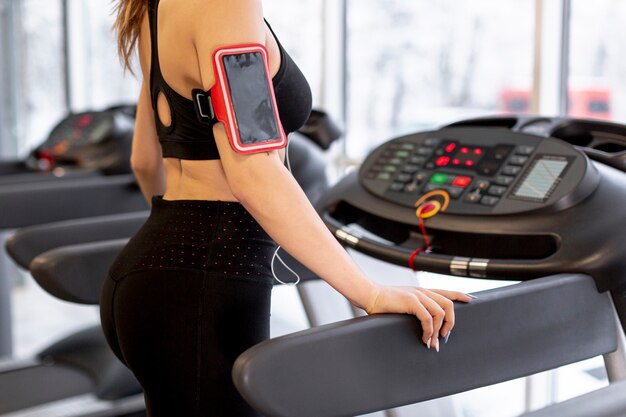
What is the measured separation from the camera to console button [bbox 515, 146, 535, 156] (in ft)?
5.31

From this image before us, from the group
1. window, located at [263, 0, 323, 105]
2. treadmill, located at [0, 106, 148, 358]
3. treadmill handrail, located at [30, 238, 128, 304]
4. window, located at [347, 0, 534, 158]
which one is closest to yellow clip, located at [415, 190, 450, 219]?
treadmill handrail, located at [30, 238, 128, 304]

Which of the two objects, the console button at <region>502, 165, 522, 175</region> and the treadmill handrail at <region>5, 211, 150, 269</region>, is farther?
the treadmill handrail at <region>5, 211, 150, 269</region>

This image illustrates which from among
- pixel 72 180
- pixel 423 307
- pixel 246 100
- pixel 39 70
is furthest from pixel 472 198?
pixel 39 70

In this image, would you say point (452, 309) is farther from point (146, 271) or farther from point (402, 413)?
point (402, 413)

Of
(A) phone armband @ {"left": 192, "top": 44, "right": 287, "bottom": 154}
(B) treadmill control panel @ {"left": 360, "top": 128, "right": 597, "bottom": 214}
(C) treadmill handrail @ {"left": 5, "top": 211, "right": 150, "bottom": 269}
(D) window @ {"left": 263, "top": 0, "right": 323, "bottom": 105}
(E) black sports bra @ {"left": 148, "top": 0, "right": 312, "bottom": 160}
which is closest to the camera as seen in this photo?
(A) phone armband @ {"left": 192, "top": 44, "right": 287, "bottom": 154}

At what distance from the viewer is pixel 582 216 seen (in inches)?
56.8

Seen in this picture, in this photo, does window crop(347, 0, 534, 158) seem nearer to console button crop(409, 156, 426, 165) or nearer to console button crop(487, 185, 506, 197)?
console button crop(409, 156, 426, 165)

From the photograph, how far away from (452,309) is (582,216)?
1.23 feet

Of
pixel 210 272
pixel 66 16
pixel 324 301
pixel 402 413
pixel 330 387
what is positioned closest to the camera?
pixel 330 387

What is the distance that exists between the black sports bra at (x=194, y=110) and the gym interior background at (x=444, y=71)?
89 centimetres

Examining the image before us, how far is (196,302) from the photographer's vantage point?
1.28 metres

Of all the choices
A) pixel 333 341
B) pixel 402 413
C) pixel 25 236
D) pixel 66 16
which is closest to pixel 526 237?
pixel 333 341

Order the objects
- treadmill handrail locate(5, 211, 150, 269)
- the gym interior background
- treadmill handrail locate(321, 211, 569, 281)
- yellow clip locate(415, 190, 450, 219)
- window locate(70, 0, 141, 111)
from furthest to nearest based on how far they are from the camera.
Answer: window locate(70, 0, 141, 111), the gym interior background, treadmill handrail locate(5, 211, 150, 269), yellow clip locate(415, 190, 450, 219), treadmill handrail locate(321, 211, 569, 281)

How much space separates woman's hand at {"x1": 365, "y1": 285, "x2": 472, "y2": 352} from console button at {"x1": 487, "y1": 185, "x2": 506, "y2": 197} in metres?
0.41
